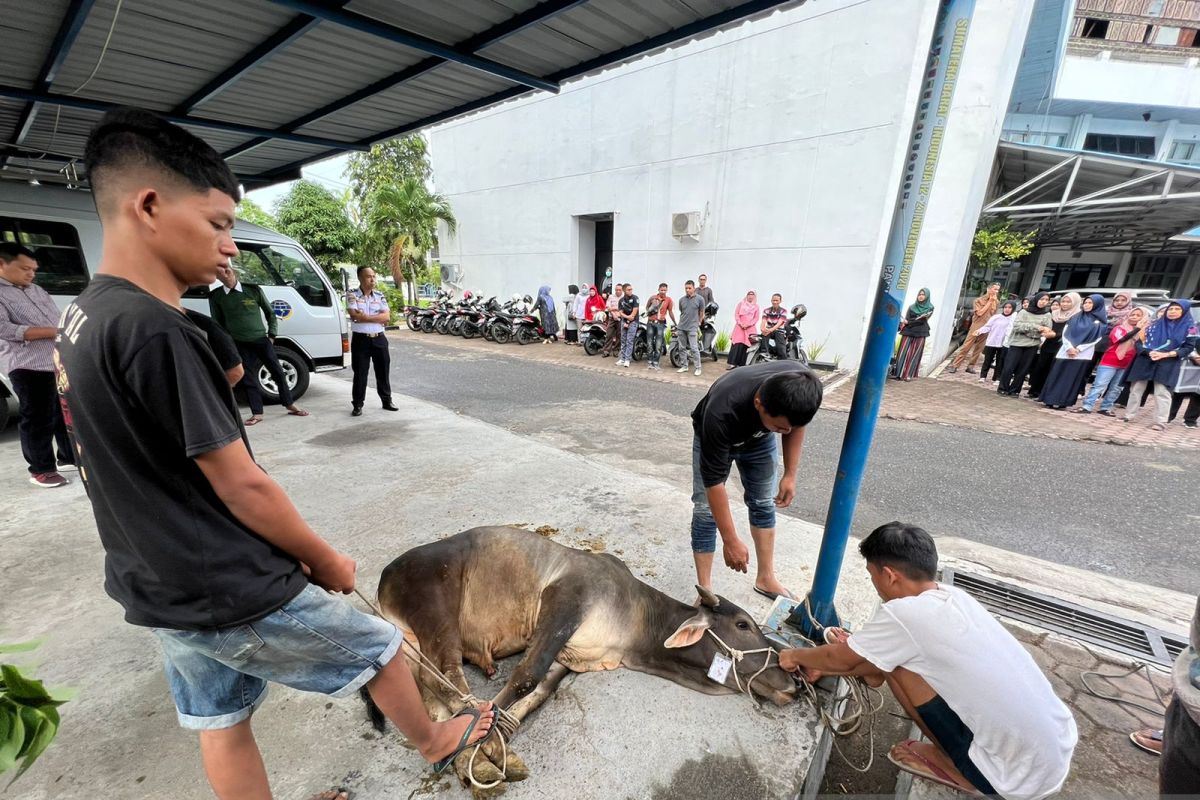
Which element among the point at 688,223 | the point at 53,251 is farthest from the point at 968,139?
Result: the point at 53,251

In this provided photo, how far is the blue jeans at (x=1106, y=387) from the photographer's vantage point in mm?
7414

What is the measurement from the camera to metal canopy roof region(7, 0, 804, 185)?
10.9 ft

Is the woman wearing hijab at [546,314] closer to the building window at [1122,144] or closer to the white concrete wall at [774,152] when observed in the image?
the white concrete wall at [774,152]

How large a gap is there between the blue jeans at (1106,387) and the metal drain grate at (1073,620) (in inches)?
268

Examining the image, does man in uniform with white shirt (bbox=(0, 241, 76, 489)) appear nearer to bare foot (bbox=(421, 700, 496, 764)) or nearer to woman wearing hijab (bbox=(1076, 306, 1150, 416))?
bare foot (bbox=(421, 700, 496, 764))

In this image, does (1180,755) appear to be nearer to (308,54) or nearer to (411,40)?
(411,40)

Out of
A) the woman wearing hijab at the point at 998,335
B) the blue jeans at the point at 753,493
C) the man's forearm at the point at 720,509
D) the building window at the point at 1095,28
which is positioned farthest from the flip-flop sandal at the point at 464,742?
the building window at the point at 1095,28

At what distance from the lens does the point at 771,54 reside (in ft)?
35.3

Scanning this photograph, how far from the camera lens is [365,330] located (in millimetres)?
5914

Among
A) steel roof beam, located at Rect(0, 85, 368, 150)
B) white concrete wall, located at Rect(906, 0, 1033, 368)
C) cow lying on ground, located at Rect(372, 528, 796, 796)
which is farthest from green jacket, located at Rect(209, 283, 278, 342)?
white concrete wall, located at Rect(906, 0, 1033, 368)

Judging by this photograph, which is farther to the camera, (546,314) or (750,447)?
(546,314)

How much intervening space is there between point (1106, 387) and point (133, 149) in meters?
11.1

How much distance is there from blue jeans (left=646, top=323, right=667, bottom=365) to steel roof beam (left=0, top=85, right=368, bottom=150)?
6.46 meters

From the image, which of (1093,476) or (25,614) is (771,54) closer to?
(1093,476)
